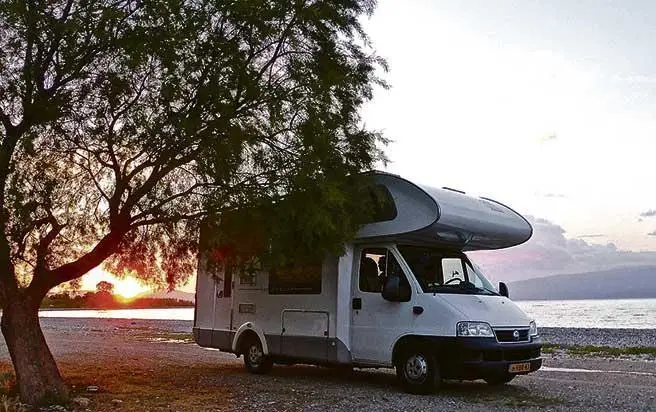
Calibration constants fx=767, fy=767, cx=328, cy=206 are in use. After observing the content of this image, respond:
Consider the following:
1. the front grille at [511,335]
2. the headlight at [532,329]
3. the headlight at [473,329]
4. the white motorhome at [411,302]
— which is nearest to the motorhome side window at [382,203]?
the white motorhome at [411,302]

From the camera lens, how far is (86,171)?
429 inches

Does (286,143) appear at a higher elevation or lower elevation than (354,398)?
higher

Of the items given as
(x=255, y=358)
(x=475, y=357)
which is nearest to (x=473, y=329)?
(x=475, y=357)

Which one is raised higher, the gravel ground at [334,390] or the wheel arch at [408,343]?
the wheel arch at [408,343]

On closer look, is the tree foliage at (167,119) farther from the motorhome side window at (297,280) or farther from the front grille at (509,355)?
the front grille at (509,355)

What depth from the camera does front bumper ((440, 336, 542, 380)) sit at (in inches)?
442

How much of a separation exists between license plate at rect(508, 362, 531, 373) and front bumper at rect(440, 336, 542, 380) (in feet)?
0.15

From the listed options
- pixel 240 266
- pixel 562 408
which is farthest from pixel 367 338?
pixel 562 408

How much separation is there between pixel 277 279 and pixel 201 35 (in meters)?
5.33

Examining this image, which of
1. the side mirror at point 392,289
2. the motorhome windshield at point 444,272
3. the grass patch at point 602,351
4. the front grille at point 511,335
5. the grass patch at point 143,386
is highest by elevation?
the motorhome windshield at point 444,272

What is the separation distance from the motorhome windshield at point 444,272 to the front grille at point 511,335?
33.2 inches

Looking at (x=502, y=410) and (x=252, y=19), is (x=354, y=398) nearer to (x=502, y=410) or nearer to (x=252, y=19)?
(x=502, y=410)

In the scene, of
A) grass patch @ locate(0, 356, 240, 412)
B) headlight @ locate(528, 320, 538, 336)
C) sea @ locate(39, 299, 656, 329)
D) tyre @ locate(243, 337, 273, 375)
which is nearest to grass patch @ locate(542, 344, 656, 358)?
headlight @ locate(528, 320, 538, 336)

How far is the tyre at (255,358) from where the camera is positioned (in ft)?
47.2
